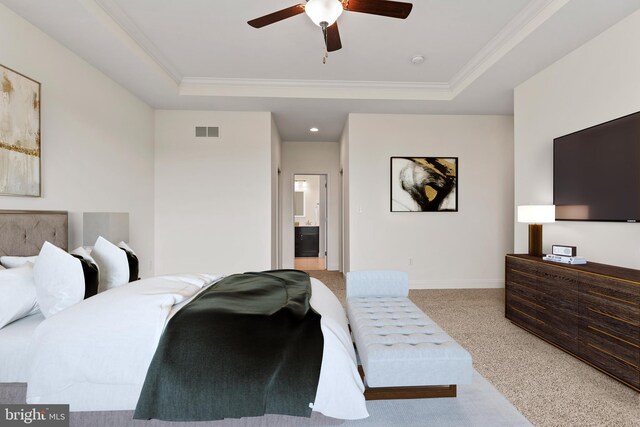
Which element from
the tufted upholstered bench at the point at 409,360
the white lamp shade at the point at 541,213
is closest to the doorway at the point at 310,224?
the white lamp shade at the point at 541,213

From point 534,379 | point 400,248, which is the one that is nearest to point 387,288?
point 534,379

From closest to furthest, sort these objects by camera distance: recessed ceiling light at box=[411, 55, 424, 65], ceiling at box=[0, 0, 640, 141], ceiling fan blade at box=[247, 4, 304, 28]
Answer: ceiling fan blade at box=[247, 4, 304, 28] → ceiling at box=[0, 0, 640, 141] → recessed ceiling light at box=[411, 55, 424, 65]

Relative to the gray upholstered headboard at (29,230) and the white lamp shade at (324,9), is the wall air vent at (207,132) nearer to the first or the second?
the gray upholstered headboard at (29,230)

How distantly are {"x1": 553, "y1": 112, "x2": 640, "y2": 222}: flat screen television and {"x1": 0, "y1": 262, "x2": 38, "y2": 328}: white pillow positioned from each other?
398cm

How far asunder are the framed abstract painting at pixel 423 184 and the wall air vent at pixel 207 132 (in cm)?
270

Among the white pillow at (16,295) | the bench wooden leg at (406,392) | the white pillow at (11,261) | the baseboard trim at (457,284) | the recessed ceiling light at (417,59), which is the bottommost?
the baseboard trim at (457,284)

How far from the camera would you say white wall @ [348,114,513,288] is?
5023 millimetres

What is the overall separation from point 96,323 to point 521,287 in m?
3.50

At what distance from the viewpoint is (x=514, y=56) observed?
3227mm

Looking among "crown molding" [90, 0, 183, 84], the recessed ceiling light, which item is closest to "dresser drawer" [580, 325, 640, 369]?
the recessed ceiling light

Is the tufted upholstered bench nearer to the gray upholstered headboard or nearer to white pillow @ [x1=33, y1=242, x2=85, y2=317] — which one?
white pillow @ [x1=33, y1=242, x2=85, y2=317]

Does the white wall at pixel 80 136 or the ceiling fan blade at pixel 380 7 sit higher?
the ceiling fan blade at pixel 380 7

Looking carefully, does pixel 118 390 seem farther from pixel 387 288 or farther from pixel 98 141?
pixel 98 141

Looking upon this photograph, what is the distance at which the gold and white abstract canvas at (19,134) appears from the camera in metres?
2.36
